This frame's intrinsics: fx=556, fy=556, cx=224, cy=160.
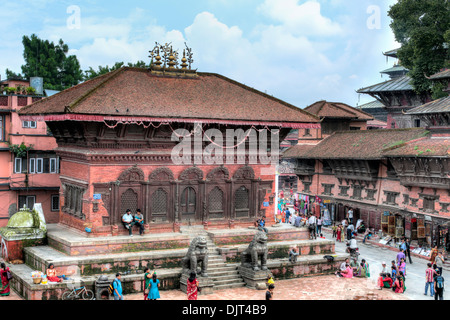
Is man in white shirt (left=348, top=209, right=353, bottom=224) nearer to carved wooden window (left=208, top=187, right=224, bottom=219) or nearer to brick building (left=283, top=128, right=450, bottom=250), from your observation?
brick building (left=283, top=128, right=450, bottom=250)

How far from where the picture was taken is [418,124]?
4622 cm

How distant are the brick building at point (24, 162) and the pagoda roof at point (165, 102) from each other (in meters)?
→ 4.77

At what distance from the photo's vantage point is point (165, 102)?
25109mm

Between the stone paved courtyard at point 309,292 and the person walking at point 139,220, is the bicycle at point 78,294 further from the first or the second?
the person walking at point 139,220

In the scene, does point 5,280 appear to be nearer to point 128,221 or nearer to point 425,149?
point 128,221

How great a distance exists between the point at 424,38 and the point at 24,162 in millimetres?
30413

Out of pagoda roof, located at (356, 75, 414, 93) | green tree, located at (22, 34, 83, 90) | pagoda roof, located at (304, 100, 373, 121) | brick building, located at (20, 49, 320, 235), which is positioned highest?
green tree, located at (22, 34, 83, 90)

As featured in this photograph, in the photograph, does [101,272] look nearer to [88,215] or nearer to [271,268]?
[88,215]

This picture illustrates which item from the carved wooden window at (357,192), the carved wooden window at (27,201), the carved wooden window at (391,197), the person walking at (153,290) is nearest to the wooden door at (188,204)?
the person walking at (153,290)

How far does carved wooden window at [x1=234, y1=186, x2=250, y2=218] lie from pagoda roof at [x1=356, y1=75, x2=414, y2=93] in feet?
80.7

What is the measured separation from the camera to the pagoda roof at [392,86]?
155ft

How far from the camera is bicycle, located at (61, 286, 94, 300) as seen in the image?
2022cm

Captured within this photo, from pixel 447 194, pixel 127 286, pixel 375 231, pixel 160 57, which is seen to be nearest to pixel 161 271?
pixel 127 286

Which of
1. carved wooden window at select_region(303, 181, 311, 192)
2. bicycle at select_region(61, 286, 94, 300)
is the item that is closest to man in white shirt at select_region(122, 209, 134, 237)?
bicycle at select_region(61, 286, 94, 300)
